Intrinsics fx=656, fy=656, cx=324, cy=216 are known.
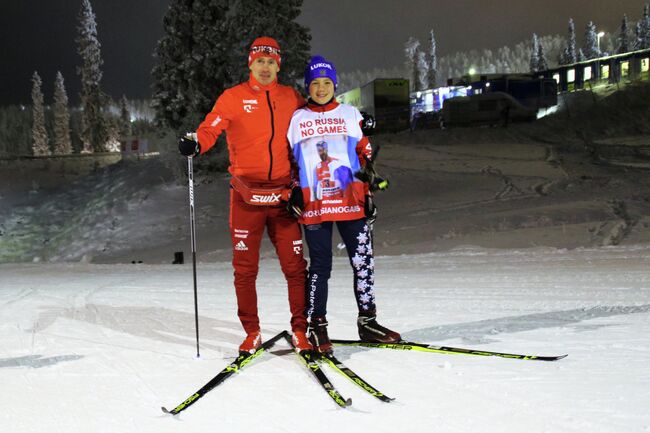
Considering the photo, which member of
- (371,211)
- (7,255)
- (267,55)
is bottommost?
(7,255)

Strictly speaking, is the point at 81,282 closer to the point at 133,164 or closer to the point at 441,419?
the point at 441,419

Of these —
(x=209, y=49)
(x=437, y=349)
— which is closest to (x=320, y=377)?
(x=437, y=349)

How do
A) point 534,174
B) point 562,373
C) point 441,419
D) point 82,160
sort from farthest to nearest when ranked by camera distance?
point 82,160 → point 534,174 → point 562,373 → point 441,419

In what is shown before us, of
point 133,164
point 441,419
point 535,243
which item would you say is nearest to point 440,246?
point 535,243

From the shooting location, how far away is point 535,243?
11844mm

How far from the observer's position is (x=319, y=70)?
4270 millimetres

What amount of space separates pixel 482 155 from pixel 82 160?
3108 centimetres

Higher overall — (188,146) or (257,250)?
(188,146)

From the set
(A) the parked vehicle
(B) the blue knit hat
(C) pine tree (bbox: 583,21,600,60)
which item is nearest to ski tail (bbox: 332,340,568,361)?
(B) the blue knit hat

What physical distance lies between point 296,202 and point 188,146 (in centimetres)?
77

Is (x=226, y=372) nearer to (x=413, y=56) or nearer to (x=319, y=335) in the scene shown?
(x=319, y=335)

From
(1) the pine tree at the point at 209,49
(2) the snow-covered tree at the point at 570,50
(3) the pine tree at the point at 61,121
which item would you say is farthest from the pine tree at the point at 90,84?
(2) the snow-covered tree at the point at 570,50

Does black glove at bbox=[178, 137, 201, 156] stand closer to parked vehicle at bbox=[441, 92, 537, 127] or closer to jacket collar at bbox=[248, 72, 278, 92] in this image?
jacket collar at bbox=[248, 72, 278, 92]

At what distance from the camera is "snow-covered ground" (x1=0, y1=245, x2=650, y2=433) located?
3.00 m
